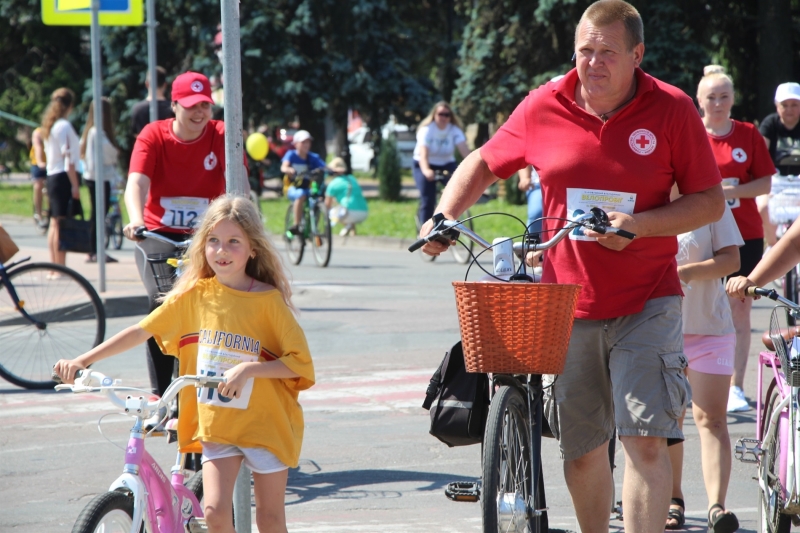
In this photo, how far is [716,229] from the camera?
5.24 m

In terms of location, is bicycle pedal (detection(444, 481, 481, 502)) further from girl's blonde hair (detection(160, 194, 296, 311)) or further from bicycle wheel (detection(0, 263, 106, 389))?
bicycle wheel (detection(0, 263, 106, 389))

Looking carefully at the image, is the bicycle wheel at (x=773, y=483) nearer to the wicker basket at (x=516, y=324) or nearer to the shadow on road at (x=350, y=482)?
the wicker basket at (x=516, y=324)

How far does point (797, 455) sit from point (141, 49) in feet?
A: 119

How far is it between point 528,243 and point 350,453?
9.45ft

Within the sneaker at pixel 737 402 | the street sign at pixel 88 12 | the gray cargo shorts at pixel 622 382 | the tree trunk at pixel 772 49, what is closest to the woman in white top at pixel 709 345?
the gray cargo shorts at pixel 622 382

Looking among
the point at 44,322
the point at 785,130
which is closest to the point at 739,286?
the point at 785,130

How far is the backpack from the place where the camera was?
401 cm

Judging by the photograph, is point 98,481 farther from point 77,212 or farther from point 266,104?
point 266,104

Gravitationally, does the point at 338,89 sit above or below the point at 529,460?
above

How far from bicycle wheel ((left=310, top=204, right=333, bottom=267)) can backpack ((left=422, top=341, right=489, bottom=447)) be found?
1211 cm

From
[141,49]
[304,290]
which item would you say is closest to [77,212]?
[304,290]

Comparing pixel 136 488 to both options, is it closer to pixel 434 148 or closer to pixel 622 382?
pixel 622 382

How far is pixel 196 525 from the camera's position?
4227mm

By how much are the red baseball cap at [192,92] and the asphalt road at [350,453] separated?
1.98 meters
